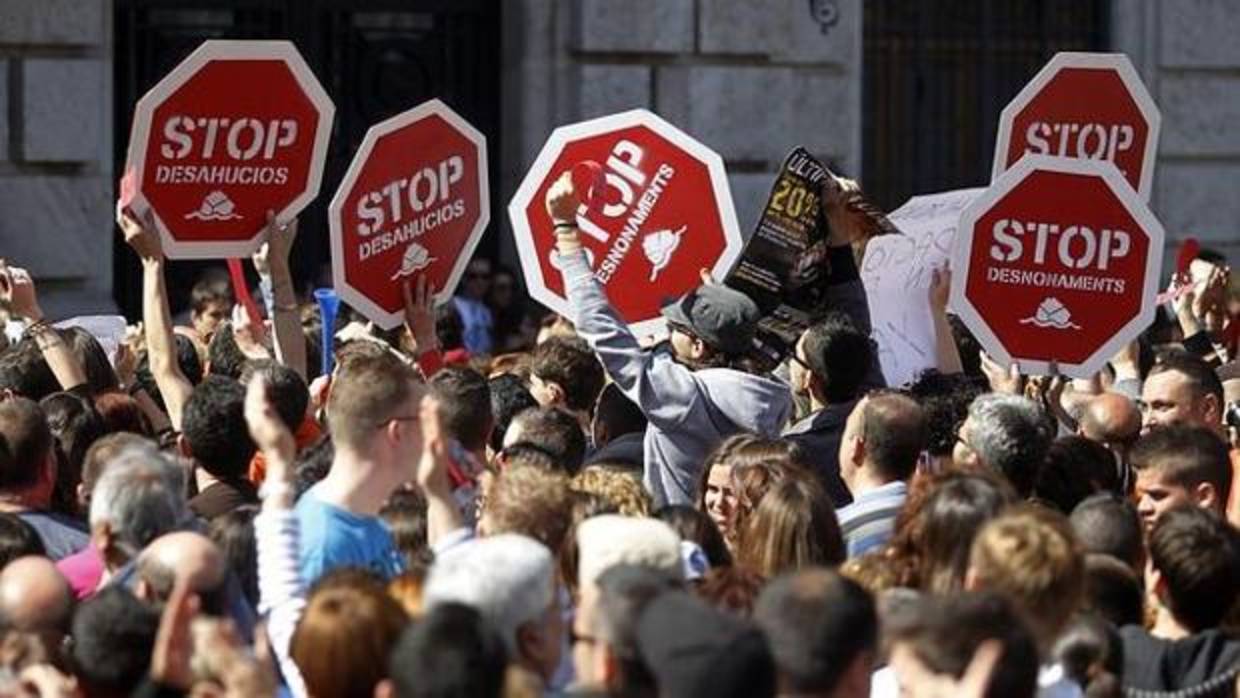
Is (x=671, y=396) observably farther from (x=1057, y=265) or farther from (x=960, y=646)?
(x=960, y=646)

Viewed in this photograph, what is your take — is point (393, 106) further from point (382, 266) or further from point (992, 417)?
point (992, 417)

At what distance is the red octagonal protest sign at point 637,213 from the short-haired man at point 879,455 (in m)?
1.78

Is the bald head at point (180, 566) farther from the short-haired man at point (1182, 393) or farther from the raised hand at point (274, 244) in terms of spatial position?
the short-haired man at point (1182, 393)

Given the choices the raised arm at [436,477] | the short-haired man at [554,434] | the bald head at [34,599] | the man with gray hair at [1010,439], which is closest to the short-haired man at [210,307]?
the short-haired man at [554,434]

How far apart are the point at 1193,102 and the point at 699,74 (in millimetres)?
2521

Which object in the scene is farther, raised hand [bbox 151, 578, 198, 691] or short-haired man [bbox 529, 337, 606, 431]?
short-haired man [bbox 529, 337, 606, 431]

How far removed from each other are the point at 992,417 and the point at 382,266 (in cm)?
217

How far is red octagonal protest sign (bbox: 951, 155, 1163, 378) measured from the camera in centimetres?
927

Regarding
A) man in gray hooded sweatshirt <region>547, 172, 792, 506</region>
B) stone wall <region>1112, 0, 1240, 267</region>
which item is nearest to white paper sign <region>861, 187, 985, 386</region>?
man in gray hooded sweatshirt <region>547, 172, 792, 506</region>

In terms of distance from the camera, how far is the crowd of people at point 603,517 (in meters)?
5.11

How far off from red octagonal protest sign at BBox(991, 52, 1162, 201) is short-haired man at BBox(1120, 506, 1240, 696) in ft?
12.0

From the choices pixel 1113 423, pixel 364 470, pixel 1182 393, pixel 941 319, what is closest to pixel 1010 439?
pixel 1113 423

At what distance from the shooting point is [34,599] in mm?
5758

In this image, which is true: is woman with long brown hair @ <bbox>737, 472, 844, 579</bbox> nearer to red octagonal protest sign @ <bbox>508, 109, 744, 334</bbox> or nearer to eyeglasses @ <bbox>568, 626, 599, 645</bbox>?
eyeglasses @ <bbox>568, 626, 599, 645</bbox>
